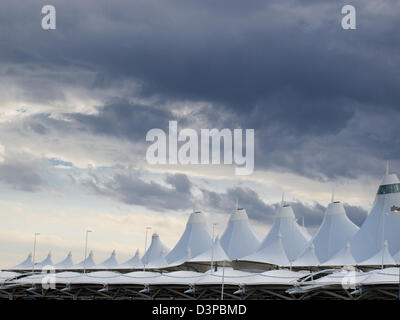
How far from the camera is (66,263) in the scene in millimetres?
104188

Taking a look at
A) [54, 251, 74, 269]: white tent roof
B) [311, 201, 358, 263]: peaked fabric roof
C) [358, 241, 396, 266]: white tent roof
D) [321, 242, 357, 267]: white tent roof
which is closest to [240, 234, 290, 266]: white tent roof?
[311, 201, 358, 263]: peaked fabric roof

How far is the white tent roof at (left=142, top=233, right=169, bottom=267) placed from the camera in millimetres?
91900

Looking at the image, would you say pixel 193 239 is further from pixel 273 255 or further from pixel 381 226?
pixel 381 226

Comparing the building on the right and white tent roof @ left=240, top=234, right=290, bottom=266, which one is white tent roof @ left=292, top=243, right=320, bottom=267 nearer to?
white tent roof @ left=240, top=234, right=290, bottom=266

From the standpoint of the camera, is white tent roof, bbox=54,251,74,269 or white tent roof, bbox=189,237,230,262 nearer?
white tent roof, bbox=189,237,230,262

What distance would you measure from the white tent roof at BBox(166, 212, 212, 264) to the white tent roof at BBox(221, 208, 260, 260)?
8.84 ft

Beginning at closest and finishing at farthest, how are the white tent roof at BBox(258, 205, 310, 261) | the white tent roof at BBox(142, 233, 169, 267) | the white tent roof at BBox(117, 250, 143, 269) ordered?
the white tent roof at BBox(258, 205, 310, 261) → the white tent roof at BBox(142, 233, 169, 267) → the white tent roof at BBox(117, 250, 143, 269)

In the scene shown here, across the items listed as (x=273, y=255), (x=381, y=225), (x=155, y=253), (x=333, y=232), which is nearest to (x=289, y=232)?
(x=333, y=232)

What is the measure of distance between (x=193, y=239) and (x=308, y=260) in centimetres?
A: 2541

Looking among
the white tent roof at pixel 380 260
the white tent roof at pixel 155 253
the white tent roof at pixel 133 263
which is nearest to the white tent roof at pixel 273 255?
the white tent roof at pixel 380 260

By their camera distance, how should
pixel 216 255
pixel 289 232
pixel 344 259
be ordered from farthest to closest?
pixel 289 232 → pixel 216 255 → pixel 344 259

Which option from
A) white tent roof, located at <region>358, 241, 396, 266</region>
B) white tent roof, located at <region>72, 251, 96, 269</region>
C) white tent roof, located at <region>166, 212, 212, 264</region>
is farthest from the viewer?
white tent roof, located at <region>72, 251, 96, 269</region>
